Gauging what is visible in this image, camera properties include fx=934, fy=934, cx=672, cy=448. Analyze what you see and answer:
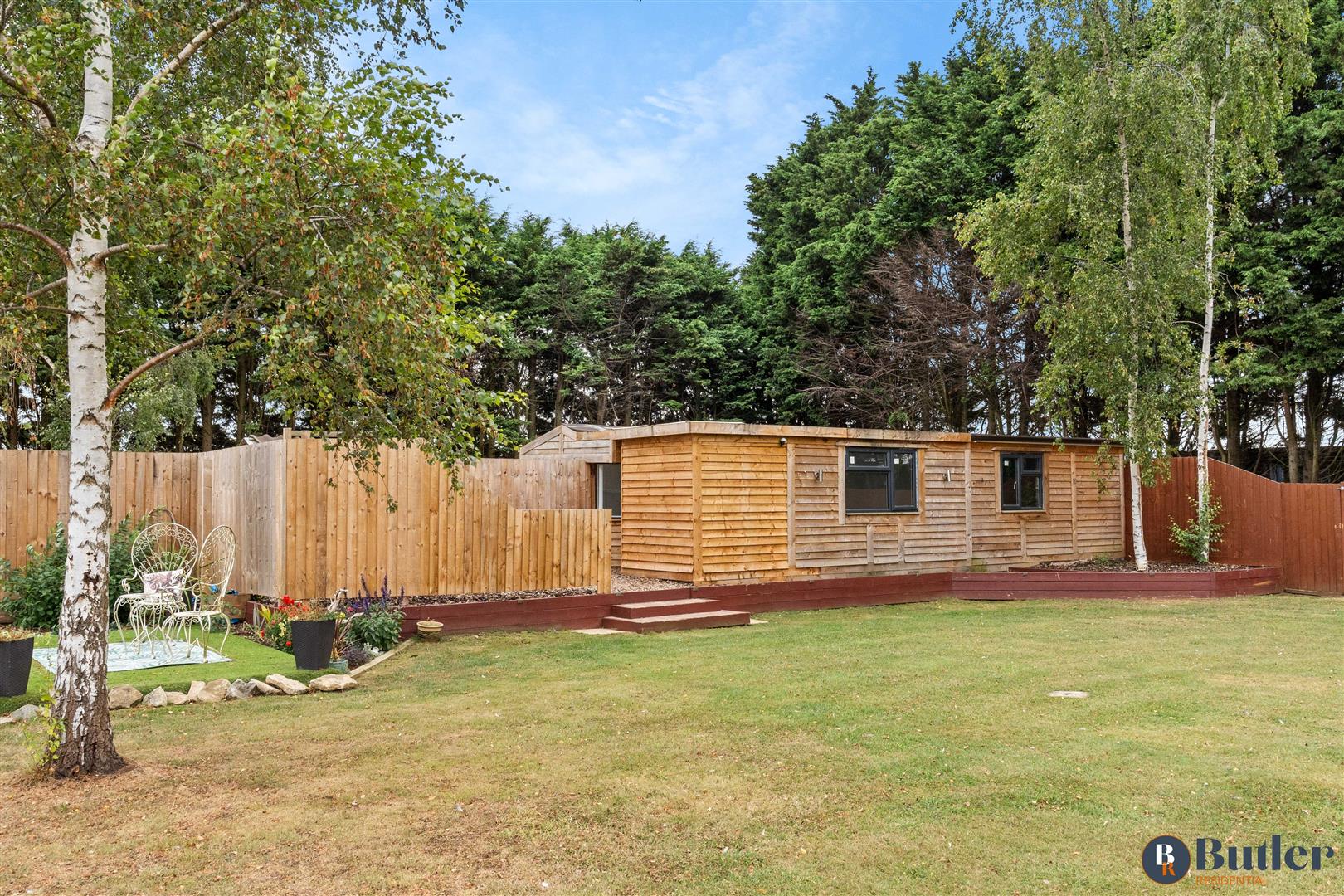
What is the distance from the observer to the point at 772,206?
27906mm

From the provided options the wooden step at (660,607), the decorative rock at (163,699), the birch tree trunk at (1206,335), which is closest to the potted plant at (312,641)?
the decorative rock at (163,699)

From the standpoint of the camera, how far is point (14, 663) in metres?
6.19

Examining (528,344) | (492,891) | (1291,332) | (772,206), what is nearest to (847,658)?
(492,891)

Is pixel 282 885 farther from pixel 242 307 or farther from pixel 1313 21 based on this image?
pixel 1313 21

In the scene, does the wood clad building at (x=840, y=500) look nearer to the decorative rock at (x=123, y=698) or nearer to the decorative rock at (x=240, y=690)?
the decorative rock at (x=240, y=690)

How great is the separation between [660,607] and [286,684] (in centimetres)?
490

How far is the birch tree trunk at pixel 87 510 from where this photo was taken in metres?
4.48

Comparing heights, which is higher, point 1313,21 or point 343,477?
point 1313,21

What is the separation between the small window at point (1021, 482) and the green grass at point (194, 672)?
36.4 ft

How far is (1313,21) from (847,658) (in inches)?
678

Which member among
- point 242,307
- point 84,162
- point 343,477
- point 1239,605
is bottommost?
point 1239,605

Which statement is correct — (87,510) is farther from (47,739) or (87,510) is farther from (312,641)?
(312,641)

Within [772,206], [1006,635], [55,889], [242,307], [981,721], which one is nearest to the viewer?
[55,889]

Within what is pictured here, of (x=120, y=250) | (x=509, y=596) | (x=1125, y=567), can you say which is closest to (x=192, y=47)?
(x=120, y=250)
